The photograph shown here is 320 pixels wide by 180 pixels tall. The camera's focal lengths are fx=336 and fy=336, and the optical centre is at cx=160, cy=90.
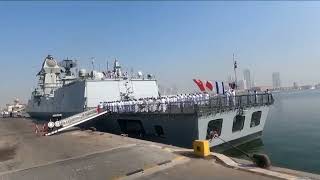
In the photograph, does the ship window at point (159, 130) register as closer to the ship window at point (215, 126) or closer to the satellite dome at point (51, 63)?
the ship window at point (215, 126)

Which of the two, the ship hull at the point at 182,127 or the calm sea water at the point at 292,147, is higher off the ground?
the ship hull at the point at 182,127

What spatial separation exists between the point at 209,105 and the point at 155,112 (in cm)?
337

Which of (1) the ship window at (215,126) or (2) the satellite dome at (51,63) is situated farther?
(2) the satellite dome at (51,63)

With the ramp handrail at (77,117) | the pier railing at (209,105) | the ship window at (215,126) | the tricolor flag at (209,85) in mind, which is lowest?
the ship window at (215,126)

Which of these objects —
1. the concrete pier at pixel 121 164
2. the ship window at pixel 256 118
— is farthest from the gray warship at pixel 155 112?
the concrete pier at pixel 121 164

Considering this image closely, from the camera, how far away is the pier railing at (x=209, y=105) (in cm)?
1912

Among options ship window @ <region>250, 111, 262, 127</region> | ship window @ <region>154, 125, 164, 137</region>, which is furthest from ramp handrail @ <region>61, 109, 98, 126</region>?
ship window @ <region>250, 111, 262, 127</region>

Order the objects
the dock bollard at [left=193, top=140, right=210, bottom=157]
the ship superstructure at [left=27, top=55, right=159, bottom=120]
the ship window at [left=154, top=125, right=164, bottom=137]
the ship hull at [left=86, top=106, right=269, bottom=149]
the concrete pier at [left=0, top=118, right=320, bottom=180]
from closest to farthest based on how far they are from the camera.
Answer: the concrete pier at [left=0, top=118, right=320, bottom=180] → the dock bollard at [left=193, top=140, right=210, bottom=157] → the ship hull at [left=86, top=106, right=269, bottom=149] → the ship window at [left=154, top=125, right=164, bottom=137] → the ship superstructure at [left=27, top=55, right=159, bottom=120]

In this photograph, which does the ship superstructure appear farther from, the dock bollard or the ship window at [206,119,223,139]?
the dock bollard

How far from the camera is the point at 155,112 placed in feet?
68.5

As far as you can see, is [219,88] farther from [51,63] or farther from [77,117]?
[51,63]

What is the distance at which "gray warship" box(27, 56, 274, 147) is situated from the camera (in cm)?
1917

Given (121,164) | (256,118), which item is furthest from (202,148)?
(256,118)

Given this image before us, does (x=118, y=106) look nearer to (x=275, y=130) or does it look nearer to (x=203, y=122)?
(x=203, y=122)
